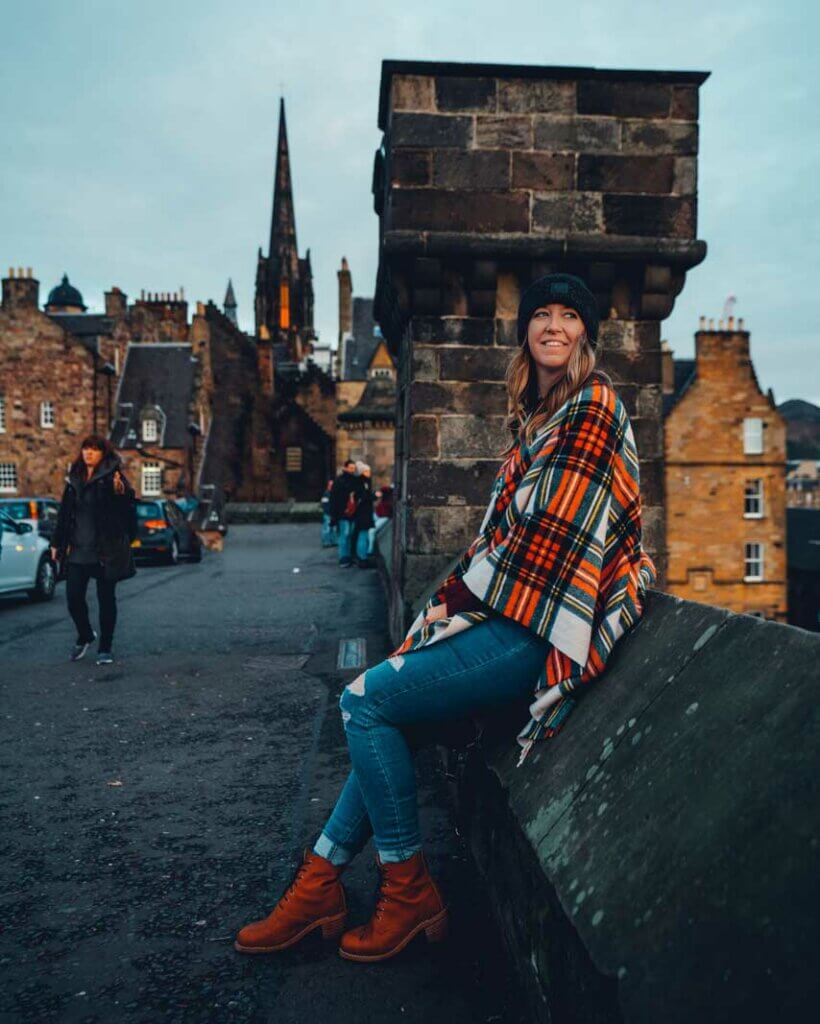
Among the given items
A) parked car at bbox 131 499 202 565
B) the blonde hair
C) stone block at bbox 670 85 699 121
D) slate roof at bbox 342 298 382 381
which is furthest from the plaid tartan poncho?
slate roof at bbox 342 298 382 381

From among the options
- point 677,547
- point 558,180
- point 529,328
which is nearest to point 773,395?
point 677,547

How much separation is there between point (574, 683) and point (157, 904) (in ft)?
5.26

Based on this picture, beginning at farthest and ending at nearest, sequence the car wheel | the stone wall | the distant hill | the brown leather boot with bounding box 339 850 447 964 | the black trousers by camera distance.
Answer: the distant hill, the car wheel, the black trousers, the brown leather boot with bounding box 339 850 447 964, the stone wall

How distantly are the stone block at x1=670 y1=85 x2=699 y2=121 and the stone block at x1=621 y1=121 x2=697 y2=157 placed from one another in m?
0.07

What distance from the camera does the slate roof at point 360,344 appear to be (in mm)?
59781

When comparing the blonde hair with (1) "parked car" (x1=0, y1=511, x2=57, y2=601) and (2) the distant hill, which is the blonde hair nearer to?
(1) "parked car" (x1=0, y1=511, x2=57, y2=601)

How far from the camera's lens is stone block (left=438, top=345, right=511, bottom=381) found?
588 cm

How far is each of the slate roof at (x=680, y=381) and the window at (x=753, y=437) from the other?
109 inches

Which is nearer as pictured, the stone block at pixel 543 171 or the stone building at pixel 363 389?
the stone block at pixel 543 171

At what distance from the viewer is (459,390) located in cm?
588

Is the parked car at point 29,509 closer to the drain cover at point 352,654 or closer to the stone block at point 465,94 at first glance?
the drain cover at point 352,654

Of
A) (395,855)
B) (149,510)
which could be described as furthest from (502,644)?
(149,510)

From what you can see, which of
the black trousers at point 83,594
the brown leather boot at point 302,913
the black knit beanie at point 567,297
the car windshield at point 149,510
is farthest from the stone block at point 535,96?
the car windshield at point 149,510

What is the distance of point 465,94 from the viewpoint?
5832 millimetres
